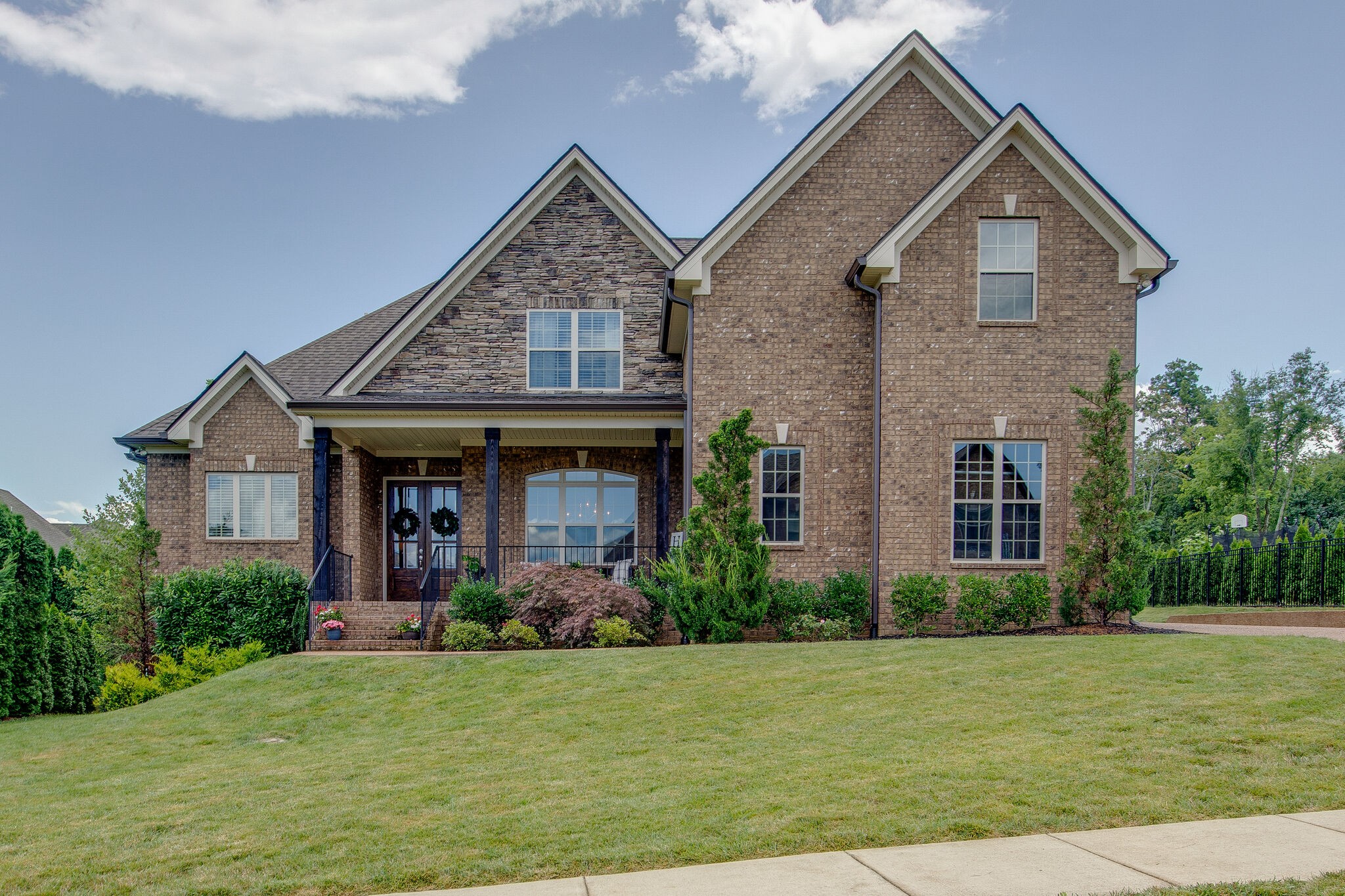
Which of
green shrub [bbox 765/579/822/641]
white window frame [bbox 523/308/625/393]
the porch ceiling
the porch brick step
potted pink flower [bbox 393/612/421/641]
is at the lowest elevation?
the porch brick step

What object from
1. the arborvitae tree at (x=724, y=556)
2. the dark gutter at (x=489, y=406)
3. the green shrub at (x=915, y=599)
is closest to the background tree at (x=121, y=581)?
the dark gutter at (x=489, y=406)

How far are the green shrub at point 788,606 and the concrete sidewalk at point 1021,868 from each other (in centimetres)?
829

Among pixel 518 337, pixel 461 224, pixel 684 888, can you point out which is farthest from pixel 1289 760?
pixel 461 224

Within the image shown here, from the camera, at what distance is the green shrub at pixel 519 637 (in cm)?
1305

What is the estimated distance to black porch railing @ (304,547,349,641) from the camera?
568 inches

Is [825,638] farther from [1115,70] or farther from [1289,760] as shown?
[1115,70]

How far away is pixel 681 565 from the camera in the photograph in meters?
12.6

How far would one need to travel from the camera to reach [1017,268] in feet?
44.9

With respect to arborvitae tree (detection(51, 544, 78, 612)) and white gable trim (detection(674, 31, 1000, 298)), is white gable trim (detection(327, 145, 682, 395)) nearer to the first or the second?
white gable trim (detection(674, 31, 1000, 298))

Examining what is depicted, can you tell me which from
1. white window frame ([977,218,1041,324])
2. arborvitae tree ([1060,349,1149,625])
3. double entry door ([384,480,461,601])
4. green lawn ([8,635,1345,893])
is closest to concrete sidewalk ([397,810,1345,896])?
green lawn ([8,635,1345,893])

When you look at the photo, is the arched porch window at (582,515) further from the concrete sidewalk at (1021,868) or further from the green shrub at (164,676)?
the concrete sidewalk at (1021,868)

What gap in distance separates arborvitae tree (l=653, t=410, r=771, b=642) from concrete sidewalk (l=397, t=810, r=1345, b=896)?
754cm

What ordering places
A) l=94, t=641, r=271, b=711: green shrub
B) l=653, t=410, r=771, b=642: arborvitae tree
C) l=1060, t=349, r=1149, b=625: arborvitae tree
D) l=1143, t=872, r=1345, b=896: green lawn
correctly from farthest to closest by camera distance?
1. l=94, t=641, r=271, b=711: green shrub
2. l=1060, t=349, r=1149, b=625: arborvitae tree
3. l=653, t=410, r=771, b=642: arborvitae tree
4. l=1143, t=872, r=1345, b=896: green lawn

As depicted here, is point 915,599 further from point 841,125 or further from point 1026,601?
point 841,125
